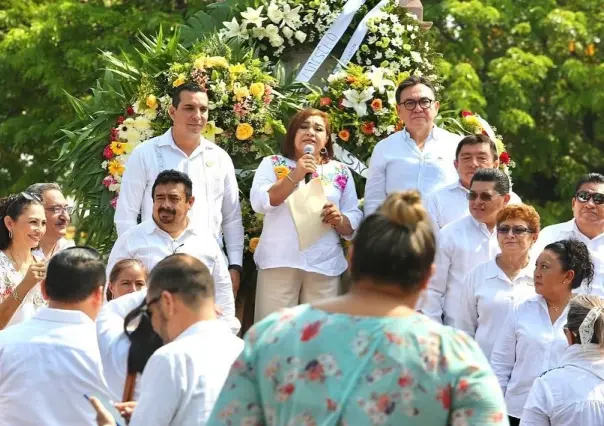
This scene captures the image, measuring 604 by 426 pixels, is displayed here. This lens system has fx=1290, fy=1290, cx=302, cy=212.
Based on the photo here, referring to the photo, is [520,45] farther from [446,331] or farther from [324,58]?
[446,331]

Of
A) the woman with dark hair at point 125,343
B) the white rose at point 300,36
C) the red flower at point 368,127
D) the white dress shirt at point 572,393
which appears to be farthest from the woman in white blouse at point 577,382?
the white rose at point 300,36

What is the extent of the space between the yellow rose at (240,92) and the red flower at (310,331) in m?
5.88

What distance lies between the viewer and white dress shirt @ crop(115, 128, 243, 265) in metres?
8.85

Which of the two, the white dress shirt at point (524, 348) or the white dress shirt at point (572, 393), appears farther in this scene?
the white dress shirt at point (524, 348)

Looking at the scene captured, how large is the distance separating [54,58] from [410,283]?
1318cm

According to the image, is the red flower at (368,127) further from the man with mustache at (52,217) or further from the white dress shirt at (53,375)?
the white dress shirt at (53,375)

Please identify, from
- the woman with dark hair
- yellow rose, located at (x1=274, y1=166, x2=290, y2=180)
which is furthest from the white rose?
the woman with dark hair

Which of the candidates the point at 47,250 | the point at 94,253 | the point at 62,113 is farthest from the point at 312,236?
the point at 62,113

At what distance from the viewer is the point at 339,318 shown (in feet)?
12.7

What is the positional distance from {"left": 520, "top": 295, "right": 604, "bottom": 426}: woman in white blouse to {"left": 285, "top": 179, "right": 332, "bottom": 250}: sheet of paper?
286cm

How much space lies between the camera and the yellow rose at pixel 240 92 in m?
9.60

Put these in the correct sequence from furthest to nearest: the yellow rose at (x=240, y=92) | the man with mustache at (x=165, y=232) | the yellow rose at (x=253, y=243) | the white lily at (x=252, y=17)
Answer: the white lily at (x=252, y=17), the yellow rose at (x=240, y=92), the yellow rose at (x=253, y=243), the man with mustache at (x=165, y=232)

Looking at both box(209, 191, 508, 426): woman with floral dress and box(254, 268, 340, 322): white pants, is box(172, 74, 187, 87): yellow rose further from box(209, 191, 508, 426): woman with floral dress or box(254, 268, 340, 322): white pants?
box(209, 191, 508, 426): woman with floral dress

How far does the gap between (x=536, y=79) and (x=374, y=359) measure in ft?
45.3
